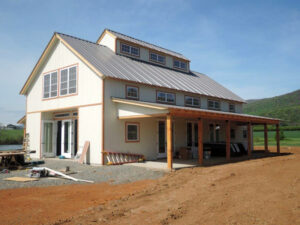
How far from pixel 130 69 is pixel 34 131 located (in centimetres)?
814

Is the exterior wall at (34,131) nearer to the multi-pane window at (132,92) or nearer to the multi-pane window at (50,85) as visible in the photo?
the multi-pane window at (50,85)

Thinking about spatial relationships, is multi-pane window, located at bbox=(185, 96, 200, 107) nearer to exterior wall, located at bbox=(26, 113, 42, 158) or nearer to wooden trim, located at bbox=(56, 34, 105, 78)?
wooden trim, located at bbox=(56, 34, 105, 78)

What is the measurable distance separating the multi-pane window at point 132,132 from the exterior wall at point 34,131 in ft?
22.8

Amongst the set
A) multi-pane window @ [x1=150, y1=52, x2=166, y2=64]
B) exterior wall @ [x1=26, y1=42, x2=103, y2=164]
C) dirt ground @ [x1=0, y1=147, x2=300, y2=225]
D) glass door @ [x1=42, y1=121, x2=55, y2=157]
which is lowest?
dirt ground @ [x1=0, y1=147, x2=300, y2=225]

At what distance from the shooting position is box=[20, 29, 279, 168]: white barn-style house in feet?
46.9

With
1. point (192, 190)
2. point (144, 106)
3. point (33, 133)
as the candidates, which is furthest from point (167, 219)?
point (33, 133)

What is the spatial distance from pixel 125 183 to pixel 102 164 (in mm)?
4812

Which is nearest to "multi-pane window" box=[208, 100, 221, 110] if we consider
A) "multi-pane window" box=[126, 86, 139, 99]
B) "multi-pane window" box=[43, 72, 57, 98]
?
"multi-pane window" box=[126, 86, 139, 99]

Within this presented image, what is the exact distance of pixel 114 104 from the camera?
48.4 ft

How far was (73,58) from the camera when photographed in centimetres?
1650

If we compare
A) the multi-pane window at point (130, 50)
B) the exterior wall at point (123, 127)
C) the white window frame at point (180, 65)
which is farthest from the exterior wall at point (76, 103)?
the white window frame at point (180, 65)

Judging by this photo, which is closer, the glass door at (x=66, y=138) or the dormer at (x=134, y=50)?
the glass door at (x=66, y=138)

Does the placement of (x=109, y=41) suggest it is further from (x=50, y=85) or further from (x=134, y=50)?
(x=50, y=85)

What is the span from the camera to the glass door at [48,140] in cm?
1819
